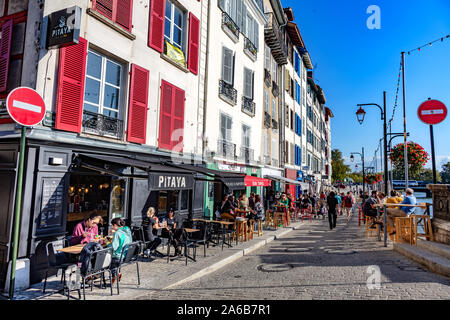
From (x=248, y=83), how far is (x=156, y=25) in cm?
850

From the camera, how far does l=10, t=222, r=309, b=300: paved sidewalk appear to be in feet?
16.9

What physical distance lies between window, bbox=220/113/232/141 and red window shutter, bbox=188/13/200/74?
3.16m

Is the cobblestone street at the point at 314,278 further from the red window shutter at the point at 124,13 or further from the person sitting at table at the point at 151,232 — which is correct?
the red window shutter at the point at 124,13

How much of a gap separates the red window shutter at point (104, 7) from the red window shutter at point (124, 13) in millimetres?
233

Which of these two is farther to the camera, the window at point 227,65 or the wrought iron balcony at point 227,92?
the window at point 227,65

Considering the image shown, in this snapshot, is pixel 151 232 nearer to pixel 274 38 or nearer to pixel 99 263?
pixel 99 263

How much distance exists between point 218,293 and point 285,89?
72.1 feet

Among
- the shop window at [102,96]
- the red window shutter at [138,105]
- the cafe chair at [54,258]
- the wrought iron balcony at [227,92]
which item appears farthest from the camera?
the wrought iron balcony at [227,92]

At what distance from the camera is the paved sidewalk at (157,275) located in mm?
5137

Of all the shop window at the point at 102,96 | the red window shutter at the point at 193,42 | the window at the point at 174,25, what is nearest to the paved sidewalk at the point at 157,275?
the shop window at the point at 102,96

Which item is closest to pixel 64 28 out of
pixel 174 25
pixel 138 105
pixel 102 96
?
pixel 102 96

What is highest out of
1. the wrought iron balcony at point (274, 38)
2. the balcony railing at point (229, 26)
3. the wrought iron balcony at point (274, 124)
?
the wrought iron balcony at point (274, 38)

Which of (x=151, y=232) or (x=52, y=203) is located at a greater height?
(x=52, y=203)

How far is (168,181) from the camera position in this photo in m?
6.99
